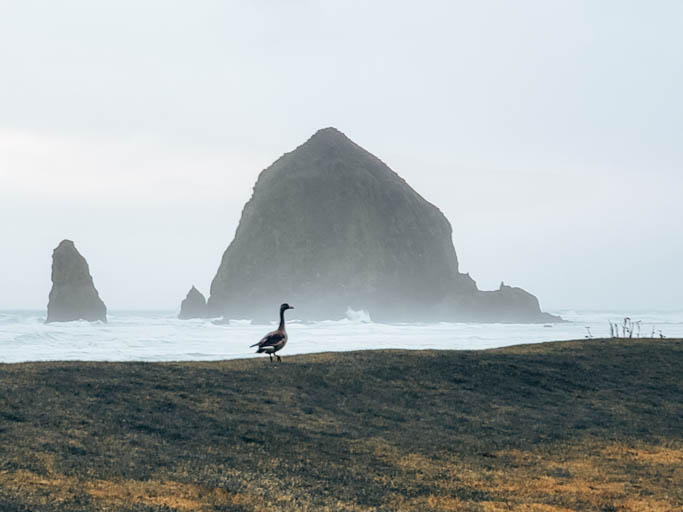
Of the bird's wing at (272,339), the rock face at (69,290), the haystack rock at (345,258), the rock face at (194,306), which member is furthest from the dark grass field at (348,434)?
the rock face at (194,306)

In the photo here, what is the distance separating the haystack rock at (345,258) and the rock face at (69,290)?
29.1m

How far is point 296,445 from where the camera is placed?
12375 millimetres

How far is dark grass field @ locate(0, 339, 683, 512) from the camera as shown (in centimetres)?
976

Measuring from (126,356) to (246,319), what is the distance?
86850mm

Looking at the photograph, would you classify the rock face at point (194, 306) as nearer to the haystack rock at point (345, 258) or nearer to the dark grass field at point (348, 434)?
the haystack rock at point (345, 258)

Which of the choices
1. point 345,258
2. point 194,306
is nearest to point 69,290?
point 194,306

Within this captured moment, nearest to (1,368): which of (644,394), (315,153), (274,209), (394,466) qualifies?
(394,466)

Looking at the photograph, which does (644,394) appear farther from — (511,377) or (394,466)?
(394,466)

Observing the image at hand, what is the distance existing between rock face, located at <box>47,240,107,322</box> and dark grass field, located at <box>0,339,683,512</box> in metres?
98.9

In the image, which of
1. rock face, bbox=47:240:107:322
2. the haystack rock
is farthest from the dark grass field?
the haystack rock

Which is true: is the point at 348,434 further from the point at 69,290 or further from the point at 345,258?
the point at 345,258

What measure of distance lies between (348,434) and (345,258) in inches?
4711

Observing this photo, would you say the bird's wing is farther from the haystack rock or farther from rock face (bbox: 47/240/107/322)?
the haystack rock

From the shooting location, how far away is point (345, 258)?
5236 inches
